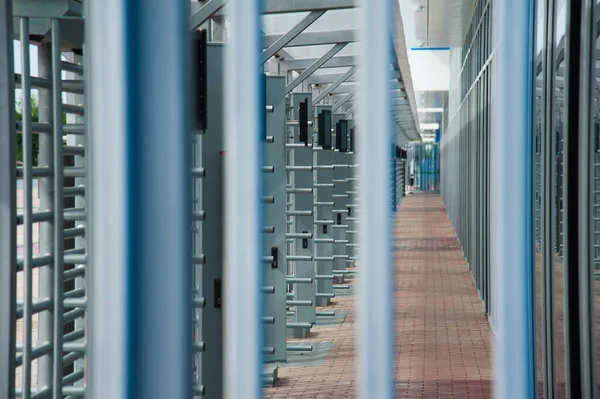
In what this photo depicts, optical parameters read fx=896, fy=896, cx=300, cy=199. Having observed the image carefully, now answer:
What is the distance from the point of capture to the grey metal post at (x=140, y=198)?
1.80m

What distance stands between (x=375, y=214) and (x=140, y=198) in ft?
1.56

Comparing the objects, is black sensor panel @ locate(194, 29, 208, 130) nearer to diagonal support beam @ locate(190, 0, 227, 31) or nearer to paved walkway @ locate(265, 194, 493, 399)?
diagonal support beam @ locate(190, 0, 227, 31)

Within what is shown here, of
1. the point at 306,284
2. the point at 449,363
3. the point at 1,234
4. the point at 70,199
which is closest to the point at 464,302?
the point at 306,284

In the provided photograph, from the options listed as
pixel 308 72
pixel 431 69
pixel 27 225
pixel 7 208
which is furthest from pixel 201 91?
pixel 431 69

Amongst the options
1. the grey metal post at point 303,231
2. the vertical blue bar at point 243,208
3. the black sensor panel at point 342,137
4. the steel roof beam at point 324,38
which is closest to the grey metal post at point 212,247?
the vertical blue bar at point 243,208

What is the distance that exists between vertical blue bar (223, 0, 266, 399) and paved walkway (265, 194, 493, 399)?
10.9ft

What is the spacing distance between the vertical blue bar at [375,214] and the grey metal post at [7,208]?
0.84 meters

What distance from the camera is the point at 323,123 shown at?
670 cm

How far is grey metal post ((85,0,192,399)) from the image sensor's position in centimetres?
180

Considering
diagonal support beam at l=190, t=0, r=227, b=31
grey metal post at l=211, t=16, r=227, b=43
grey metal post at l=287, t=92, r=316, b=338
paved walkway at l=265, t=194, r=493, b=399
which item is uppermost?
grey metal post at l=211, t=16, r=227, b=43

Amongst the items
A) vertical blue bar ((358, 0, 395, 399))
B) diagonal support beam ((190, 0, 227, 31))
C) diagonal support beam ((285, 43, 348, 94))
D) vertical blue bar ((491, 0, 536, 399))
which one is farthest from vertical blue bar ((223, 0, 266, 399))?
diagonal support beam ((285, 43, 348, 94))

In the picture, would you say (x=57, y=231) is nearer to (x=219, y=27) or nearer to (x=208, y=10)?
(x=208, y=10)

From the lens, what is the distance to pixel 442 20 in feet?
40.0

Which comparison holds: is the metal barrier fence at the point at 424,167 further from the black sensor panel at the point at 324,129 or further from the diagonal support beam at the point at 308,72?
the black sensor panel at the point at 324,129
